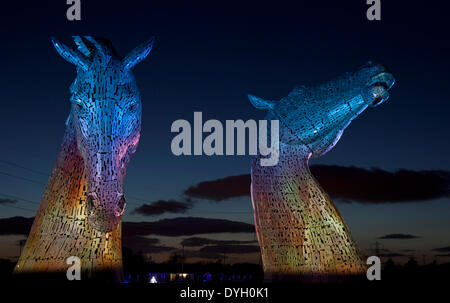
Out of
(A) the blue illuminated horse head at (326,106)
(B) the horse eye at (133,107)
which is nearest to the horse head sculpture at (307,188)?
(A) the blue illuminated horse head at (326,106)

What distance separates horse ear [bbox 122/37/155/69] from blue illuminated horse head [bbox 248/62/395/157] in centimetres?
280

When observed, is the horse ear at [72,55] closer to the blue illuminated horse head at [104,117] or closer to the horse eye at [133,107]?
the blue illuminated horse head at [104,117]

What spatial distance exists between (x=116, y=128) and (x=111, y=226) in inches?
56.1

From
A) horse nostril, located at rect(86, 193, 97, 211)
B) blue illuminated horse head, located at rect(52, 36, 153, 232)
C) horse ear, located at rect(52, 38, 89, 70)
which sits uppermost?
horse ear, located at rect(52, 38, 89, 70)

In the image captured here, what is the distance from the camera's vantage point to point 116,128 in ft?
26.4

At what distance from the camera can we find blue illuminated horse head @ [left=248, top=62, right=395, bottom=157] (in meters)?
9.78

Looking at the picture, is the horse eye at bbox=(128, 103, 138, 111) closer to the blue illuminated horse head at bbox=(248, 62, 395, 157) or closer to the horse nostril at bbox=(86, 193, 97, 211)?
the horse nostril at bbox=(86, 193, 97, 211)

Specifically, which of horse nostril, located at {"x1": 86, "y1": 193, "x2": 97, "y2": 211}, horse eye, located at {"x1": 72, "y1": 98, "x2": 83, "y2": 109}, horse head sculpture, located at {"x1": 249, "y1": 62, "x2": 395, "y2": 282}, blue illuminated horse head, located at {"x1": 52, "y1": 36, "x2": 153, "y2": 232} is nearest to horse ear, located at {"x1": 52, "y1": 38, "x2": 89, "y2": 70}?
blue illuminated horse head, located at {"x1": 52, "y1": 36, "x2": 153, "y2": 232}

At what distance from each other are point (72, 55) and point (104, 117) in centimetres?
113
